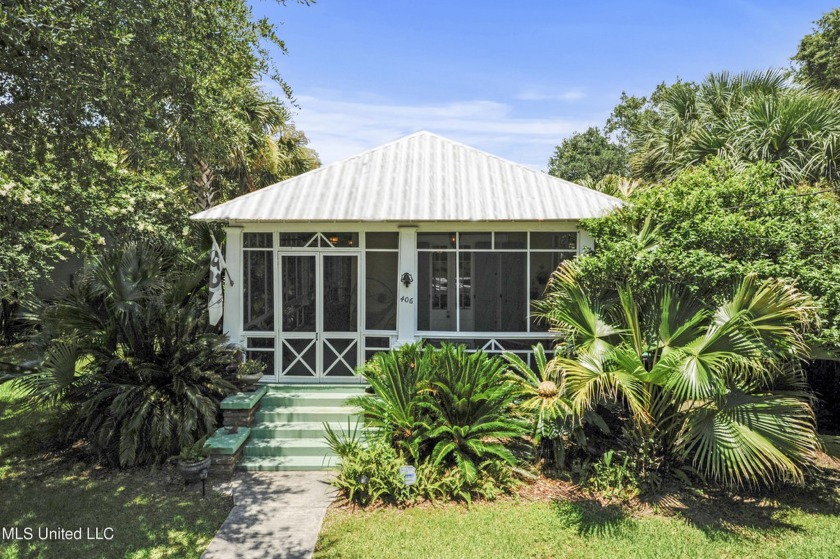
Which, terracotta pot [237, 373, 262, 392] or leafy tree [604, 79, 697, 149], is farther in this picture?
leafy tree [604, 79, 697, 149]

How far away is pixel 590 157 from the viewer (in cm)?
3794

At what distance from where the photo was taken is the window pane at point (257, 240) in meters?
9.84

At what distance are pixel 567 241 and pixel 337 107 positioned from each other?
10.5 metres

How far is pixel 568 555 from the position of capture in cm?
562

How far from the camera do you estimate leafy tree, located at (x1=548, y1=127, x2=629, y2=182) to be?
36.9m

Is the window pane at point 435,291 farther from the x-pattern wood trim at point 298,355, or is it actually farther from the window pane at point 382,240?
the x-pattern wood trim at point 298,355

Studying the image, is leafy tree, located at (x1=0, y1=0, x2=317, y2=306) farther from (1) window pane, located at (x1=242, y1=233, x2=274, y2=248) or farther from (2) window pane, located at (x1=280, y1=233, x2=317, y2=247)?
(2) window pane, located at (x1=280, y1=233, x2=317, y2=247)

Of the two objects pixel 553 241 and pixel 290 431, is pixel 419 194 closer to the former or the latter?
pixel 553 241

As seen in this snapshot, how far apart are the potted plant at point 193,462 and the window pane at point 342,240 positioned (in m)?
4.11

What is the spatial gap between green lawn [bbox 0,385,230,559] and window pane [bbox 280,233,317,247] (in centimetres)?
424

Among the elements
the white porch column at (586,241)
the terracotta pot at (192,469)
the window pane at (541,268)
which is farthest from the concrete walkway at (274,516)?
the white porch column at (586,241)

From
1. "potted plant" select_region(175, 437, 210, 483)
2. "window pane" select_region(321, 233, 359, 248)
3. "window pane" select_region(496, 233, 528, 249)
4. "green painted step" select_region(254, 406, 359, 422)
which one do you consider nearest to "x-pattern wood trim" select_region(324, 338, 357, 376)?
"green painted step" select_region(254, 406, 359, 422)

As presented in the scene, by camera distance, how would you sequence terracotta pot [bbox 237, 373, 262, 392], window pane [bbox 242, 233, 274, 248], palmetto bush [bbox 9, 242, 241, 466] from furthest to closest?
window pane [bbox 242, 233, 274, 248], terracotta pot [bbox 237, 373, 262, 392], palmetto bush [bbox 9, 242, 241, 466]

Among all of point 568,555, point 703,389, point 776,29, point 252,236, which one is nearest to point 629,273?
point 703,389
